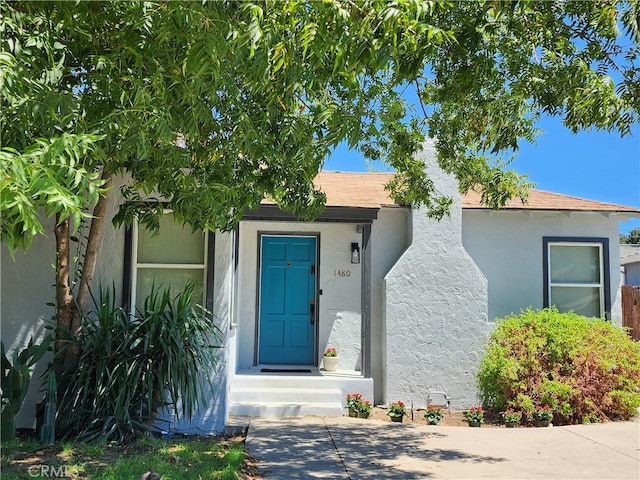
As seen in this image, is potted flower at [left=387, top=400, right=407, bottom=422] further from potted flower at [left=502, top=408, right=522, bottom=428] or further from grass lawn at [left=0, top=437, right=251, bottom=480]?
grass lawn at [left=0, top=437, right=251, bottom=480]

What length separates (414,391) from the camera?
377 inches

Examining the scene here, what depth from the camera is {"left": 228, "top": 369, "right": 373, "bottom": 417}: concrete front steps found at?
8367 mm

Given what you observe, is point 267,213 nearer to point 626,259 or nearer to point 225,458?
point 225,458

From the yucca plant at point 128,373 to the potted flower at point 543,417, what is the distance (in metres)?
5.11

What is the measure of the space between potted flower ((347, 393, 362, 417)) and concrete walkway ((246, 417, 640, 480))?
0.45 m

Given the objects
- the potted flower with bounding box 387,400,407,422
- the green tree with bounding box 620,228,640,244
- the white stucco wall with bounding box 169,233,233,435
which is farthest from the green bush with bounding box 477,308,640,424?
the green tree with bounding box 620,228,640,244

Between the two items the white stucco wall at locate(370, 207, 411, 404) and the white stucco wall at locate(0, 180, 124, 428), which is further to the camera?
Result: the white stucco wall at locate(370, 207, 411, 404)

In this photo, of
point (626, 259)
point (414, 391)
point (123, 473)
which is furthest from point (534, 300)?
point (626, 259)

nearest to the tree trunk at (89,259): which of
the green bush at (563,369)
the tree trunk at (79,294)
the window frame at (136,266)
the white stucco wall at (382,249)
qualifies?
the tree trunk at (79,294)

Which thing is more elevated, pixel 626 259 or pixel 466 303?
pixel 626 259

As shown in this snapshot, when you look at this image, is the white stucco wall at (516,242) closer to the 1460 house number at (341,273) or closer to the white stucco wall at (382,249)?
the white stucco wall at (382,249)

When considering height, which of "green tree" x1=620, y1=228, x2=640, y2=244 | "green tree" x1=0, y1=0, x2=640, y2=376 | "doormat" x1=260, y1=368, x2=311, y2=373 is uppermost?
"green tree" x1=620, y1=228, x2=640, y2=244

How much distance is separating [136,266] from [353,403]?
158 inches

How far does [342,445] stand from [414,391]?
10.3 feet
